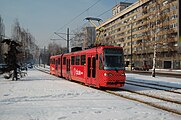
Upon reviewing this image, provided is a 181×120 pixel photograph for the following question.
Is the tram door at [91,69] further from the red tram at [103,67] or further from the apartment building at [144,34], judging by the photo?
the apartment building at [144,34]

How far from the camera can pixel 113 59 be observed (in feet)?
50.5

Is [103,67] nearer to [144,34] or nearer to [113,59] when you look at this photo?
[113,59]

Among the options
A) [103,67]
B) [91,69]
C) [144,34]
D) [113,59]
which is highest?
[144,34]

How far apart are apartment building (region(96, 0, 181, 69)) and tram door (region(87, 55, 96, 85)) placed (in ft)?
49.4

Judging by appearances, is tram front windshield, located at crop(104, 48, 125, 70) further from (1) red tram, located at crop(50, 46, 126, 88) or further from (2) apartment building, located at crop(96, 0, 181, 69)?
(2) apartment building, located at crop(96, 0, 181, 69)

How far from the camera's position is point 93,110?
28.3 feet

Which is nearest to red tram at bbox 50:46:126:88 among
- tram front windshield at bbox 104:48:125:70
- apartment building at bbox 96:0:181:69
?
tram front windshield at bbox 104:48:125:70

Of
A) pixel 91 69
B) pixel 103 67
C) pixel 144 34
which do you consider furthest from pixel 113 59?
pixel 144 34

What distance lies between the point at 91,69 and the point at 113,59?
197cm

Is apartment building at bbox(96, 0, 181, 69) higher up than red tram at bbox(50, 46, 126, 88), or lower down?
higher up

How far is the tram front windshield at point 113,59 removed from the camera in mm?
15156

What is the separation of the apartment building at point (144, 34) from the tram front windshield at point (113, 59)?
15.5m

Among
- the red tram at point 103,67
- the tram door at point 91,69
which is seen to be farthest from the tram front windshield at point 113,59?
the tram door at point 91,69

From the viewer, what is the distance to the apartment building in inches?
1304
